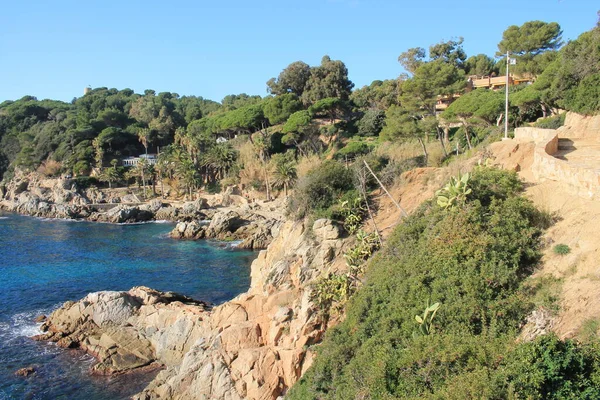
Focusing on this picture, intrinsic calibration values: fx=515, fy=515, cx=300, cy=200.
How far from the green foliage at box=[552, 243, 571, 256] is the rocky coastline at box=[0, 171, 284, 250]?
112 feet

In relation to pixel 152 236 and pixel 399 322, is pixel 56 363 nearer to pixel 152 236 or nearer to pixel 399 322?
pixel 399 322

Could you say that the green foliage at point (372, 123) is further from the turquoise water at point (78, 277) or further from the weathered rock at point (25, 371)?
the weathered rock at point (25, 371)

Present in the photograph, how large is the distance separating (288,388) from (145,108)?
106 m

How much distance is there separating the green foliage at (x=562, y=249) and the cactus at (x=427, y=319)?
4381 mm

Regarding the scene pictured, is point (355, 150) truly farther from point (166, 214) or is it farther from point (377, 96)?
point (166, 214)

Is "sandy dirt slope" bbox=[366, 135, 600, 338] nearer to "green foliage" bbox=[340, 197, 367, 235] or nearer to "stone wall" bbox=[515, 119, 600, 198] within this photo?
"stone wall" bbox=[515, 119, 600, 198]

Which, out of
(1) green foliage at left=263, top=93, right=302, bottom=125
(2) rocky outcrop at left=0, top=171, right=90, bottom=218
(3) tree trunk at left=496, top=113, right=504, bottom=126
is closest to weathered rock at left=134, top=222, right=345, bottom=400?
(3) tree trunk at left=496, top=113, right=504, bottom=126

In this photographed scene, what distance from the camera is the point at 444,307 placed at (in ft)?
45.4

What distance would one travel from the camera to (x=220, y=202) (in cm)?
6906

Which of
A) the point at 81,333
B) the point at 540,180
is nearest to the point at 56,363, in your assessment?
the point at 81,333

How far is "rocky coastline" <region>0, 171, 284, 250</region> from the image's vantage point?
52906mm

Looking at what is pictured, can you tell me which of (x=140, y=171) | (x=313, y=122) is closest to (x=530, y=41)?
(x=313, y=122)

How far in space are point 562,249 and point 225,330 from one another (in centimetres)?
1254

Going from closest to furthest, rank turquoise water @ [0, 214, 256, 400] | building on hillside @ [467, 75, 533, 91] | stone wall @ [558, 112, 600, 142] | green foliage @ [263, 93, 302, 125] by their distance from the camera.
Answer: turquoise water @ [0, 214, 256, 400] → stone wall @ [558, 112, 600, 142] → building on hillside @ [467, 75, 533, 91] → green foliage @ [263, 93, 302, 125]
